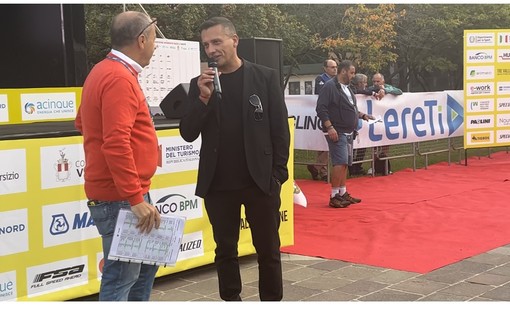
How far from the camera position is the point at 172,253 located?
122 inches

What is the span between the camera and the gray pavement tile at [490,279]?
4816 mm

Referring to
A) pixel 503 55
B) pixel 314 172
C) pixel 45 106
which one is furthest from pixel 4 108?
pixel 503 55

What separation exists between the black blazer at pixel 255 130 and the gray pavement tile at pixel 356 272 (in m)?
1.57

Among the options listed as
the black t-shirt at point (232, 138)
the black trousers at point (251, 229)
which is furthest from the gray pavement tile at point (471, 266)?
the black t-shirt at point (232, 138)

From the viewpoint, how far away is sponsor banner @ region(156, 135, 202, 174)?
4781mm

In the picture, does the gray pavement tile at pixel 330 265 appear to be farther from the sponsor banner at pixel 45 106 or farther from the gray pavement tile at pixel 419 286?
the sponsor banner at pixel 45 106

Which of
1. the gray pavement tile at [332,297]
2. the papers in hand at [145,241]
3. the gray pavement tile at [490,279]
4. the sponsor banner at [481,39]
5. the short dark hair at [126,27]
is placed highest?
the sponsor banner at [481,39]

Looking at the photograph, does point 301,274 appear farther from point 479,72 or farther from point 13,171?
point 479,72

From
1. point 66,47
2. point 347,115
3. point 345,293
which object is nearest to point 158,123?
point 345,293

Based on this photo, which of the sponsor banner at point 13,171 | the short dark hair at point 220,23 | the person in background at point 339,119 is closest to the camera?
the short dark hair at point 220,23

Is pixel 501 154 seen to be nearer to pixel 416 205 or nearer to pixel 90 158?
pixel 416 205

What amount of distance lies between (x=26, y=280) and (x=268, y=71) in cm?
193

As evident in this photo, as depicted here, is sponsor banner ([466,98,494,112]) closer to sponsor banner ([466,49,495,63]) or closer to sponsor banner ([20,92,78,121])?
sponsor banner ([466,49,495,63])

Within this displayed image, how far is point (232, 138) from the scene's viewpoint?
3693 mm
